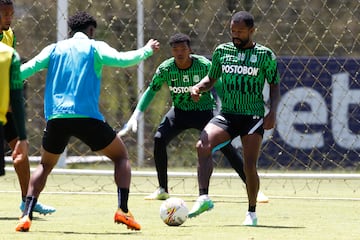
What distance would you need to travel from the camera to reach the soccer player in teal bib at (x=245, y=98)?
10625 millimetres

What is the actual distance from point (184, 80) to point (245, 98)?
2.66m

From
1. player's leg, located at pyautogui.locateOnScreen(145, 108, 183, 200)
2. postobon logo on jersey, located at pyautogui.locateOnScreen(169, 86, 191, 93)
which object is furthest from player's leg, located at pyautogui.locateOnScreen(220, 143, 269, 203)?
postobon logo on jersey, located at pyautogui.locateOnScreen(169, 86, 191, 93)

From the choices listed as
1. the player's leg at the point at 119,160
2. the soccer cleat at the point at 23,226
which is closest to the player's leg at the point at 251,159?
the player's leg at the point at 119,160

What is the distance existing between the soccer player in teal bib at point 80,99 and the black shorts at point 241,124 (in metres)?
1.31

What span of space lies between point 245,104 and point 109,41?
901 centimetres

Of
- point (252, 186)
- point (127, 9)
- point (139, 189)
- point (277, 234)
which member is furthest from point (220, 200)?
point (127, 9)

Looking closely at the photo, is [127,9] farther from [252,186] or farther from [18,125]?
[18,125]

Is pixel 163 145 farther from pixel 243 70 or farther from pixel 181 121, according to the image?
pixel 243 70

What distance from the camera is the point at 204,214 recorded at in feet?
38.7

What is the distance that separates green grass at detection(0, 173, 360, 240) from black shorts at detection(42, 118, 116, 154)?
2.61 ft

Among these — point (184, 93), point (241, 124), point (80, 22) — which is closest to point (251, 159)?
point (241, 124)

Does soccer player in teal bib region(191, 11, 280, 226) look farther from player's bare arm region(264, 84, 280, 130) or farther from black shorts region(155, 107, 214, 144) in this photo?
black shorts region(155, 107, 214, 144)

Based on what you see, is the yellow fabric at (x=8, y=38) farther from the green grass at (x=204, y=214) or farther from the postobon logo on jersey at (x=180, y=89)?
the postobon logo on jersey at (x=180, y=89)

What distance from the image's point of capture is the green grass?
9602mm
